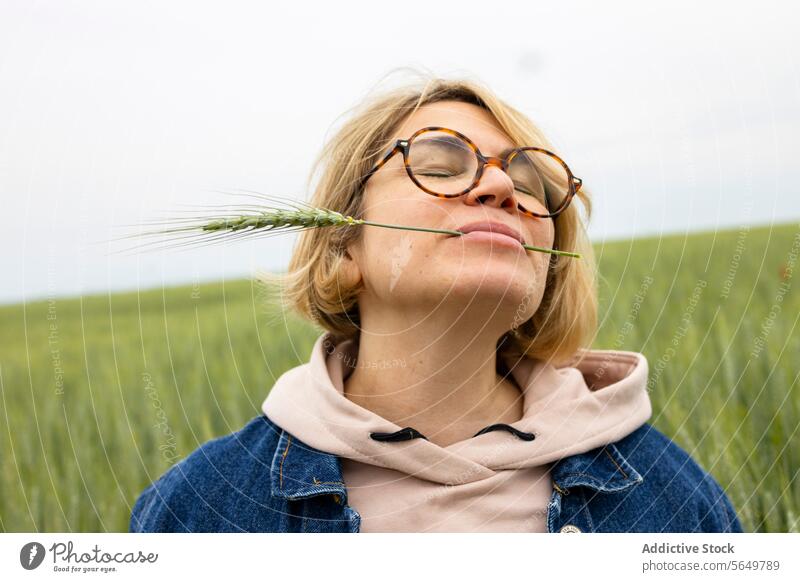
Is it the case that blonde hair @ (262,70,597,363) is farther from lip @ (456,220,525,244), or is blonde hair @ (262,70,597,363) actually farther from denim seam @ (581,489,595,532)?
denim seam @ (581,489,595,532)

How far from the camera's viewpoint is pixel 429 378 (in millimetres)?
1431

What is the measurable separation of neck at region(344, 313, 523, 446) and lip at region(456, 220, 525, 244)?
192 millimetres

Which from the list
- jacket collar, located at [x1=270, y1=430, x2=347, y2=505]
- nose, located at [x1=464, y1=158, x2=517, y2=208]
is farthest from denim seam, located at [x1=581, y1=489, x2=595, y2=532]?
nose, located at [x1=464, y1=158, x2=517, y2=208]

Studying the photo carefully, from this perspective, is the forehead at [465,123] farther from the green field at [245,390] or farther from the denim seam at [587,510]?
the denim seam at [587,510]

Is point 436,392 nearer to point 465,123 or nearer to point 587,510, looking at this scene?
point 587,510

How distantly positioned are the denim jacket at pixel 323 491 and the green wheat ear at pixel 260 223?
0.44 metres

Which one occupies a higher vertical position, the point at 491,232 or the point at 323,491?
the point at 491,232

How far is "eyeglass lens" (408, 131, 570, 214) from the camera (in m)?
1.33

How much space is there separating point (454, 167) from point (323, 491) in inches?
25.6

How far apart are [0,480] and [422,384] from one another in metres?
1.28

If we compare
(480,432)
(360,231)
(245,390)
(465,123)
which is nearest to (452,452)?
(480,432)

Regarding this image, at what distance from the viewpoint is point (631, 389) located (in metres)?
1.52
